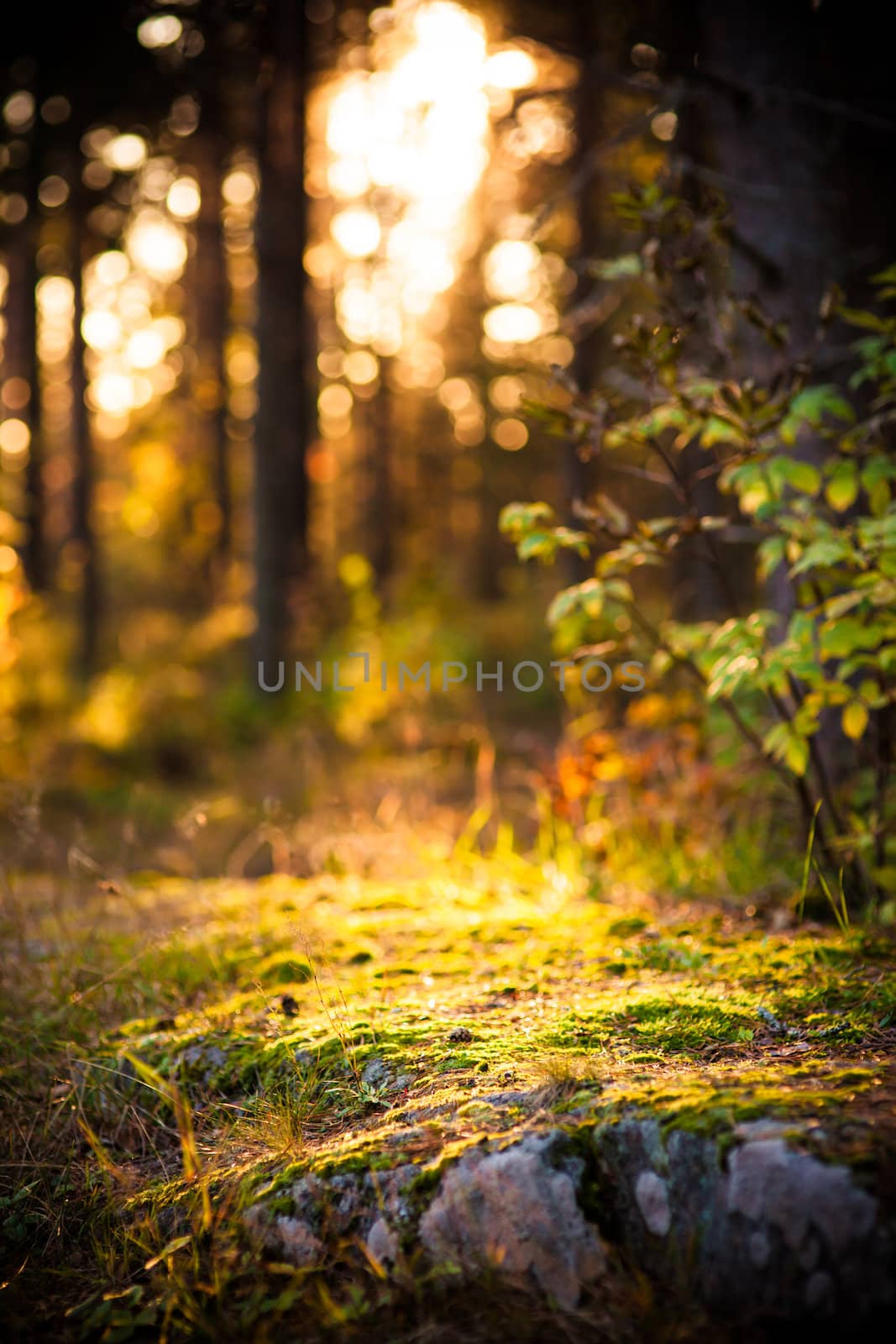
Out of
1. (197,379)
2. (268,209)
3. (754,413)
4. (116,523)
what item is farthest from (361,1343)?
(116,523)

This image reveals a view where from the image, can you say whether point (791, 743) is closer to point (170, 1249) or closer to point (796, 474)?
point (796, 474)

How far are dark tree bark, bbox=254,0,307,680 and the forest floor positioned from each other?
23.9 ft

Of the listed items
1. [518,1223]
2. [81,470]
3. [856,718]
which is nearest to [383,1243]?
[518,1223]

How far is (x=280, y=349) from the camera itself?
10531 millimetres

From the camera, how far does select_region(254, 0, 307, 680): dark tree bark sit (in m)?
10.4

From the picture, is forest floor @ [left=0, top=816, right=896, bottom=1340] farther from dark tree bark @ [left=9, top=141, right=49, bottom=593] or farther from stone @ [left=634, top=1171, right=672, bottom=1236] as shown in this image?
dark tree bark @ [left=9, top=141, right=49, bottom=593]

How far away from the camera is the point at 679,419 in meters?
3.21

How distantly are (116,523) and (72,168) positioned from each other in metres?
12.1

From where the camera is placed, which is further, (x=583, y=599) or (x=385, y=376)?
(x=385, y=376)

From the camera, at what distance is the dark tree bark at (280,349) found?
1045 centimetres

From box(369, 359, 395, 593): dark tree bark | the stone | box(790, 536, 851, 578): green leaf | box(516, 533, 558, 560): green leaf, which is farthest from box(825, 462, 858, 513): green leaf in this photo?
box(369, 359, 395, 593): dark tree bark

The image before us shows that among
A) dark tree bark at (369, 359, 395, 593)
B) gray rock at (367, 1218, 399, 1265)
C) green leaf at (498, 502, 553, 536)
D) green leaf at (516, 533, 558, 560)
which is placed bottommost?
gray rock at (367, 1218, 399, 1265)

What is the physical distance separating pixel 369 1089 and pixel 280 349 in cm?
977

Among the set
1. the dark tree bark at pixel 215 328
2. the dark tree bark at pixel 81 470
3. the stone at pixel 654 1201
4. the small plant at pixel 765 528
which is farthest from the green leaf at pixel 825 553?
the dark tree bark at pixel 215 328
